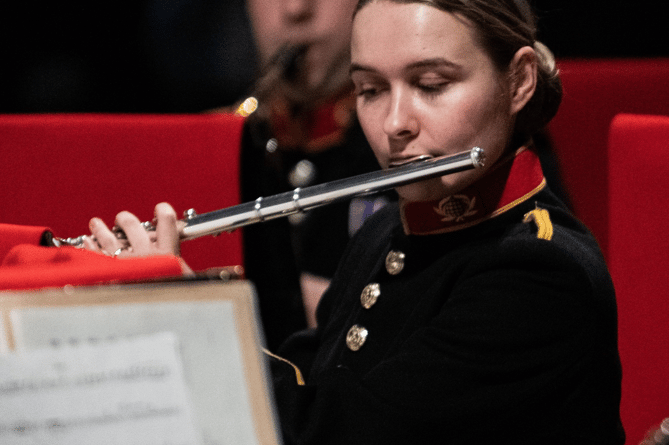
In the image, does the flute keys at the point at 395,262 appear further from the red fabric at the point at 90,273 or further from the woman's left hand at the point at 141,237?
the red fabric at the point at 90,273

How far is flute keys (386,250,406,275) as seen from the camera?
97cm

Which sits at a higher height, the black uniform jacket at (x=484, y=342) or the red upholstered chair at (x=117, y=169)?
the red upholstered chair at (x=117, y=169)

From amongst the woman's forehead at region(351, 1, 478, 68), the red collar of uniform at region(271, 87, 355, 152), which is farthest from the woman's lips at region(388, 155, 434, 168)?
the red collar of uniform at region(271, 87, 355, 152)

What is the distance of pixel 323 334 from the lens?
3.58 feet

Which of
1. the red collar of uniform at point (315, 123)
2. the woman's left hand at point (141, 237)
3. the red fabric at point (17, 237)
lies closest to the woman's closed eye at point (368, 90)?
the woman's left hand at point (141, 237)

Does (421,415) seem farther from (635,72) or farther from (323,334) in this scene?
(635,72)

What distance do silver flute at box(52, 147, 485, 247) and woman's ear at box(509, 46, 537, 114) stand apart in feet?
0.35

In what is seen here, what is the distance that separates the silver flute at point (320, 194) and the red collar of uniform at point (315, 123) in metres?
0.79

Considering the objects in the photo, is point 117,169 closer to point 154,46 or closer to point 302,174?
point 302,174

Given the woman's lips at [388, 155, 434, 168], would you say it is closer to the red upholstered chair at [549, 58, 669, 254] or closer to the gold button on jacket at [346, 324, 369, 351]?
the gold button on jacket at [346, 324, 369, 351]

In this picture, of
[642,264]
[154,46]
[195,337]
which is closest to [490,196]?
[642,264]

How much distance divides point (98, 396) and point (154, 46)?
1845 millimetres

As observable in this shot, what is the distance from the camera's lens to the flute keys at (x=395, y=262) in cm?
97

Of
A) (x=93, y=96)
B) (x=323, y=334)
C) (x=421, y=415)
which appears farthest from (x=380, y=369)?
(x=93, y=96)
